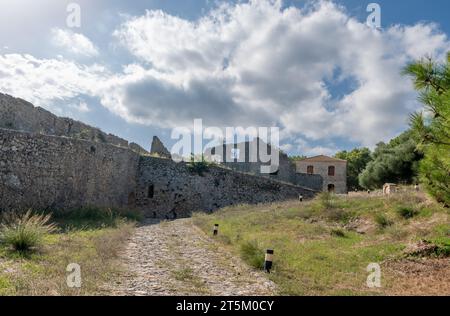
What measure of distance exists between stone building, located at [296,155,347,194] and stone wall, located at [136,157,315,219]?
61.9ft

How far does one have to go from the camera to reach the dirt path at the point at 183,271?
20.0 feet

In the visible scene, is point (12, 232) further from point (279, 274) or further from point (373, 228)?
point (373, 228)

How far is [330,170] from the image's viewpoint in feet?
143

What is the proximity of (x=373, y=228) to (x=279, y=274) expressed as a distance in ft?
22.2

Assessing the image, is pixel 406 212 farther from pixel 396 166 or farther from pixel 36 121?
pixel 396 166

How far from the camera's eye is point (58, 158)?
1491 centimetres

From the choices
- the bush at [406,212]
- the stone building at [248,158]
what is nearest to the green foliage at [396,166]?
the stone building at [248,158]

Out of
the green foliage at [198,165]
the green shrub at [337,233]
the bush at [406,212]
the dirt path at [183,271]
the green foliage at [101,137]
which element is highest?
the green foliage at [101,137]

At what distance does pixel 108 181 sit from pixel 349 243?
1285 cm

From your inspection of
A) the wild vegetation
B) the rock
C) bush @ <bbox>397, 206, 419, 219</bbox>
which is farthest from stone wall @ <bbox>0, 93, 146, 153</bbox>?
bush @ <bbox>397, 206, 419, 219</bbox>

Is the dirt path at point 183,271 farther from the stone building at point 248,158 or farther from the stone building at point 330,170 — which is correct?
the stone building at point 330,170

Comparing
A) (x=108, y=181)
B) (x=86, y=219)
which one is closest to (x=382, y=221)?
(x=86, y=219)

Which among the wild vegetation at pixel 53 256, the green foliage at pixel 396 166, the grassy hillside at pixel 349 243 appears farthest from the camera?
the green foliage at pixel 396 166
